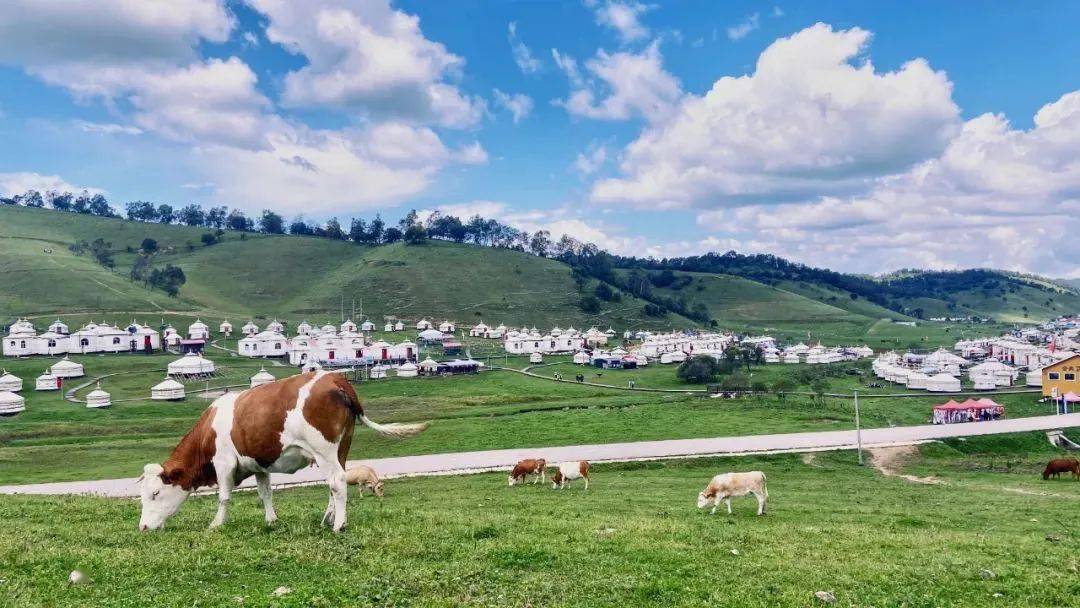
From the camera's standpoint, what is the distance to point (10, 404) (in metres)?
67.0

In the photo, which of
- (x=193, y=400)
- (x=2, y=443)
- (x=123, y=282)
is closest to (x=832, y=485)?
(x=2, y=443)

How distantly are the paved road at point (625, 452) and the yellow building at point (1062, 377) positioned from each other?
71.1 feet

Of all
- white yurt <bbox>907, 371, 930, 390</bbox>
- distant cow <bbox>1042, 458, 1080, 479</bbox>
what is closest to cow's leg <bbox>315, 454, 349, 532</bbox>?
distant cow <bbox>1042, 458, 1080, 479</bbox>

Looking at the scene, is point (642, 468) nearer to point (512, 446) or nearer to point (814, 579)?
point (512, 446)

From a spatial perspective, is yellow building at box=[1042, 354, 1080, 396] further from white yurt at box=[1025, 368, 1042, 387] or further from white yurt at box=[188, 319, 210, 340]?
white yurt at box=[188, 319, 210, 340]

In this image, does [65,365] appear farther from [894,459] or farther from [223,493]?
[894,459]

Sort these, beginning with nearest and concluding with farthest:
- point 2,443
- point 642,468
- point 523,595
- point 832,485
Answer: point 523,595 < point 832,485 < point 642,468 < point 2,443

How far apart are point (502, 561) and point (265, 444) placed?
5.07 m

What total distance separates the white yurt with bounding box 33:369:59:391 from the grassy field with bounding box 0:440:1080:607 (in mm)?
75953

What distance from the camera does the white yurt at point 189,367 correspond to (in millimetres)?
86500

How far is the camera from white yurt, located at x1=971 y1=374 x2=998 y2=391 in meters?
83.1

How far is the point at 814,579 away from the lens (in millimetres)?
9836

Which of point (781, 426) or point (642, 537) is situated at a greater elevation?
point (642, 537)

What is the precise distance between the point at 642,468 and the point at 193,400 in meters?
57.1
